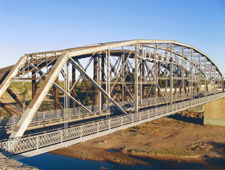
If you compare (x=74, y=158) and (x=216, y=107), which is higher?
(x=216, y=107)

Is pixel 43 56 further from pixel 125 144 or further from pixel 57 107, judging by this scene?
pixel 125 144

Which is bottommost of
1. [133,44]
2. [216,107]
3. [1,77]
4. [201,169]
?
[201,169]

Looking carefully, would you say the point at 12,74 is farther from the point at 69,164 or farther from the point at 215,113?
the point at 215,113

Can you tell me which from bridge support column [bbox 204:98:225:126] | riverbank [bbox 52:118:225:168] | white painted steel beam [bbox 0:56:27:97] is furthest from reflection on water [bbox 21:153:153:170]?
bridge support column [bbox 204:98:225:126]

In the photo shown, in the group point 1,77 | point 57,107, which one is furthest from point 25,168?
point 57,107

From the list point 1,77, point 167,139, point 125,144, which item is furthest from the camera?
point 167,139

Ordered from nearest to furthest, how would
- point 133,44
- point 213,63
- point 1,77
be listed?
point 1,77 < point 133,44 < point 213,63

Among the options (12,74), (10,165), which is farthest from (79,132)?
(12,74)
